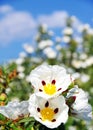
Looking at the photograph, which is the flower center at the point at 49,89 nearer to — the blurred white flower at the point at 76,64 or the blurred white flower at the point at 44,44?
the blurred white flower at the point at 44,44

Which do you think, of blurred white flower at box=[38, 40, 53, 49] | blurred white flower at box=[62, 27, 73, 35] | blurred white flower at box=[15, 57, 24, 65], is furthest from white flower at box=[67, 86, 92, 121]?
blurred white flower at box=[62, 27, 73, 35]

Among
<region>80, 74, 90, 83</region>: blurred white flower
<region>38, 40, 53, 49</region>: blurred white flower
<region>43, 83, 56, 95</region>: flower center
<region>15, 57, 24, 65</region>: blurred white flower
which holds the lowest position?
<region>43, 83, 56, 95</region>: flower center

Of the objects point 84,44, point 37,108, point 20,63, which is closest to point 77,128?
point 20,63

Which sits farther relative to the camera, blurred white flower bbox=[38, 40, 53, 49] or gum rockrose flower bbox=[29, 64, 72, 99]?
blurred white flower bbox=[38, 40, 53, 49]

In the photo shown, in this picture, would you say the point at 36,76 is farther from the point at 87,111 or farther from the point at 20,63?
the point at 20,63

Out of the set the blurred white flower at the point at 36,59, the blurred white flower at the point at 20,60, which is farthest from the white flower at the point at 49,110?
the blurred white flower at the point at 36,59

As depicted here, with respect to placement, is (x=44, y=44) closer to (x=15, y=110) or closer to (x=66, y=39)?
(x=66, y=39)

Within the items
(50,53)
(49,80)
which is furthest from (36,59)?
(49,80)

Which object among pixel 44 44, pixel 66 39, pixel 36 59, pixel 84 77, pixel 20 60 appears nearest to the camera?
pixel 84 77

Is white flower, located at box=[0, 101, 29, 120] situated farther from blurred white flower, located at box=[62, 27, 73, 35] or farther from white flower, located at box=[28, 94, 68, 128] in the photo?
blurred white flower, located at box=[62, 27, 73, 35]
